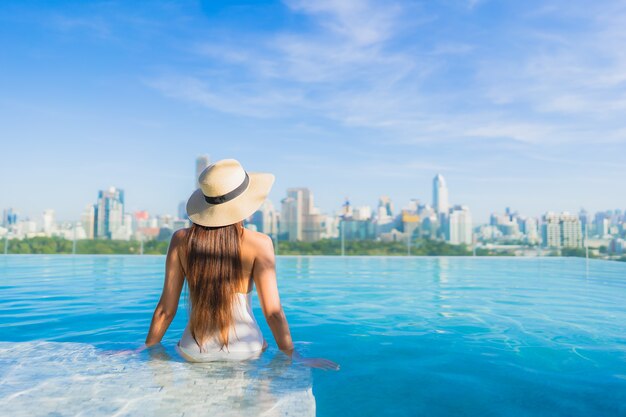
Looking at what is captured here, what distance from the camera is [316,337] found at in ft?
8.23

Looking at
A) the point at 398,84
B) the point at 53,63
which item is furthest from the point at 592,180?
the point at 53,63

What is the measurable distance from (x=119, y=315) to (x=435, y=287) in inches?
131

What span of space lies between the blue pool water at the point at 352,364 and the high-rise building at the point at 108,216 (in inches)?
407

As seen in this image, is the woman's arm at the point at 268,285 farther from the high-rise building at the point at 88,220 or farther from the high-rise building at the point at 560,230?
the high-rise building at the point at 88,220

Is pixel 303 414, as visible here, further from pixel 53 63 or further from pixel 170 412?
pixel 53 63

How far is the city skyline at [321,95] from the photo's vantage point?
1062cm

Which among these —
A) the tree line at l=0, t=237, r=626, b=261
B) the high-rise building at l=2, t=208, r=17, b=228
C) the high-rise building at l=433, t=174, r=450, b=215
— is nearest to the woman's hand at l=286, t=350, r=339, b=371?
the tree line at l=0, t=237, r=626, b=261

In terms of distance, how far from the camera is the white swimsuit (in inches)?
65.1

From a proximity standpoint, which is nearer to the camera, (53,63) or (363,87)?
(53,63)

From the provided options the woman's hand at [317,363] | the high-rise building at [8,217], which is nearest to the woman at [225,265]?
the woman's hand at [317,363]

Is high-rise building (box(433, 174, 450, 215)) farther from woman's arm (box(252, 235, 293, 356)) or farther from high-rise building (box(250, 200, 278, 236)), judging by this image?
woman's arm (box(252, 235, 293, 356))

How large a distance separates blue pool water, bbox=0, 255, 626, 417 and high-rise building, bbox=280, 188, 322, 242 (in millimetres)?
9799

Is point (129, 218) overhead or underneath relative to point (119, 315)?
overhead

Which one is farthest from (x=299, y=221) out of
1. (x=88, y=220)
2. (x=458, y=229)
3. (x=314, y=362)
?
(x=314, y=362)
